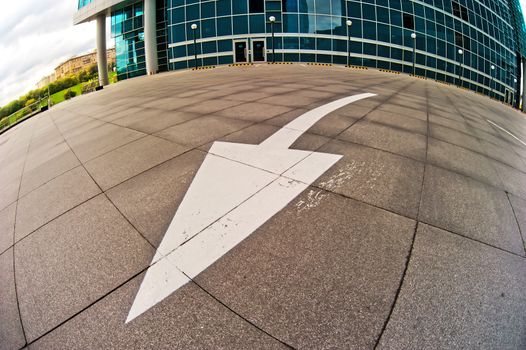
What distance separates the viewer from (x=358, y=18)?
3136 cm

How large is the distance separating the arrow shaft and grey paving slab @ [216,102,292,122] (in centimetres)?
83

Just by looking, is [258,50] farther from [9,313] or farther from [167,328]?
[167,328]

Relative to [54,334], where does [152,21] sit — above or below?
above

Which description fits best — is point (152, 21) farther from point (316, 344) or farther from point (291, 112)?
point (316, 344)

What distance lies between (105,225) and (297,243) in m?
2.44

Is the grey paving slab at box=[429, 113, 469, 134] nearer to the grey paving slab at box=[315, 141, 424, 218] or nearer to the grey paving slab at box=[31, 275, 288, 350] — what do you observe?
the grey paving slab at box=[315, 141, 424, 218]

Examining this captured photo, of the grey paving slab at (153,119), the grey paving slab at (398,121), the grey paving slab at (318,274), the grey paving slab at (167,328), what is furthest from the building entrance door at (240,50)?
the grey paving slab at (167,328)

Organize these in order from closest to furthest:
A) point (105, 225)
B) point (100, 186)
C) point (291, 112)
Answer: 1. point (105, 225)
2. point (100, 186)
3. point (291, 112)

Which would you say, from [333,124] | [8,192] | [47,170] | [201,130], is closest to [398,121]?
[333,124]

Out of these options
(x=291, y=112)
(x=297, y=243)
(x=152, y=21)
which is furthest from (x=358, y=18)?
(x=297, y=243)

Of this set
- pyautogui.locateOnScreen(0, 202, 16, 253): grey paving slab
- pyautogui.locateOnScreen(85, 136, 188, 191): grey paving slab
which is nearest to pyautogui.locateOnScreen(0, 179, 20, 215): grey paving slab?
pyautogui.locateOnScreen(0, 202, 16, 253): grey paving slab

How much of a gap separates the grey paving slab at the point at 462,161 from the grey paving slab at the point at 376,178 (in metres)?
0.71

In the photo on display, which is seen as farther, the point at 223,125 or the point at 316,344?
the point at 223,125

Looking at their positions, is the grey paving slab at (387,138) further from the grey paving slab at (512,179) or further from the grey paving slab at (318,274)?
the grey paving slab at (318,274)
